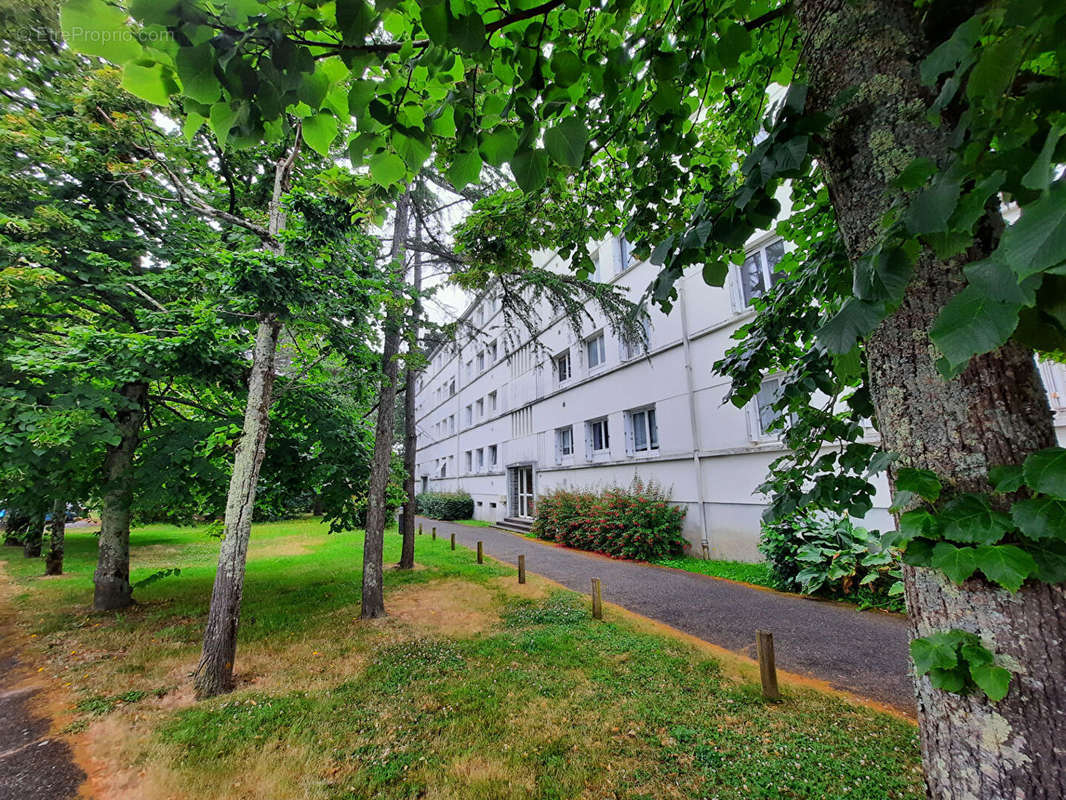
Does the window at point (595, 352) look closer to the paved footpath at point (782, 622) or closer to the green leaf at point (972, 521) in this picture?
the paved footpath at point (782, 622)

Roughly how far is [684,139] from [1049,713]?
2976 millimetres

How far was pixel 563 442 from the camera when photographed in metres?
17.5

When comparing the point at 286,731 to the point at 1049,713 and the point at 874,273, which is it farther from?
the point at 874,273

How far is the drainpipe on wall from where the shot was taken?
10.6m

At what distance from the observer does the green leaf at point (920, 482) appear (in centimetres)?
112

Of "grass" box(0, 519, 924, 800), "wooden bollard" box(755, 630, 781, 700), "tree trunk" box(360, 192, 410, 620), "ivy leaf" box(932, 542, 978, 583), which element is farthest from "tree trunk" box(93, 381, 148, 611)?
"ivy leaf" box(932, 542, 978, 583)

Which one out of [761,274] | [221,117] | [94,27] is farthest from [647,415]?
[94,27]

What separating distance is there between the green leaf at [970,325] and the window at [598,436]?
552 inches

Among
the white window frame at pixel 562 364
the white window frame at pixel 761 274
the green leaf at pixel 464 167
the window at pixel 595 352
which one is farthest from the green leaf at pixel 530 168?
the white window frame at pixel 562 364

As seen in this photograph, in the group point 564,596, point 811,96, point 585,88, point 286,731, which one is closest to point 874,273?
point 811,96

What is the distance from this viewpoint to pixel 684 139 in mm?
2727

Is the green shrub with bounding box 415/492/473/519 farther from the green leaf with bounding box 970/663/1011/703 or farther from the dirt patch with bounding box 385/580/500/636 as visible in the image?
the green leaf with bounding box 970/663/1011/703

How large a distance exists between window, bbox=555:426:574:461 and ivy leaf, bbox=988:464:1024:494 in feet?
51.7

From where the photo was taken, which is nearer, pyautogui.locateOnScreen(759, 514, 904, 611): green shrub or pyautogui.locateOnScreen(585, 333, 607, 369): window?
pyautogui.locateOnScreen(759, 514, 904, 611): green shrub
